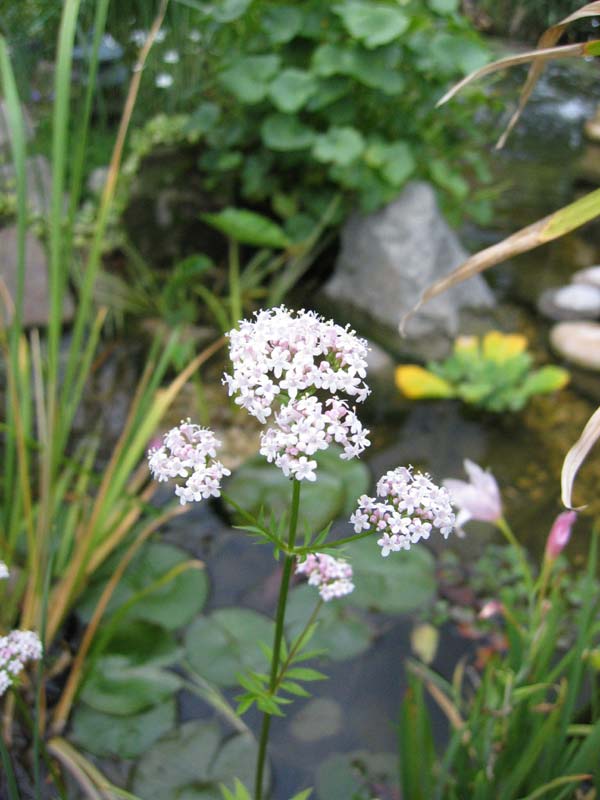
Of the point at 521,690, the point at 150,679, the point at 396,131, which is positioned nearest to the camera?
the point at 521,690

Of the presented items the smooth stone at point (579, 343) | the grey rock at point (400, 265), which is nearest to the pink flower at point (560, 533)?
the smooth stone at point (579, 343)

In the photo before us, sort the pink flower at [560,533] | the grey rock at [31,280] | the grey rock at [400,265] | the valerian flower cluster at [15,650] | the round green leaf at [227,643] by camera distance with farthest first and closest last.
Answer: the grey rock at [400,265] < the grey rock at [31,280] < the round green leaf at [227,643] < the pink flower at [560,533] < the valerian flower cluster at [15,650]

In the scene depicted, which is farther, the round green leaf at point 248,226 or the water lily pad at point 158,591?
the round green leaf at point 248,226

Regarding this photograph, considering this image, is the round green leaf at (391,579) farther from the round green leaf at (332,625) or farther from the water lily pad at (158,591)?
the water lily pad at (158,591)

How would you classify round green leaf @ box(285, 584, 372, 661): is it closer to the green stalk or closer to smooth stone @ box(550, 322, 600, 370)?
the green stalk

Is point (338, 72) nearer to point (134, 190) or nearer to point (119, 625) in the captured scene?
point (134, 190)

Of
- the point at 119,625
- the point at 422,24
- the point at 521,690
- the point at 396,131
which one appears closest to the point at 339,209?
the point at 396,131

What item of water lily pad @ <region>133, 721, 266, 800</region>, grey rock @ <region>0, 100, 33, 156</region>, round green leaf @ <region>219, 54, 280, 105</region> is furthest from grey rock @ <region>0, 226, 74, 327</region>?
water lily pad @ <region>133, 721, 266, 800</region>

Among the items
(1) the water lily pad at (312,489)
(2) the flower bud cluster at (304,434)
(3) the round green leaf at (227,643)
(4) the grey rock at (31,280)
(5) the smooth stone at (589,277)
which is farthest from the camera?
(5) the smooth stone at (589,277)
